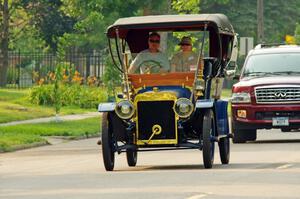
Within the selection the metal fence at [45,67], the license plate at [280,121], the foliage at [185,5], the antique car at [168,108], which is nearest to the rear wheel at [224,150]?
the antique car at [168,108]

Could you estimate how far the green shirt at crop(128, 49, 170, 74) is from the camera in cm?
2194

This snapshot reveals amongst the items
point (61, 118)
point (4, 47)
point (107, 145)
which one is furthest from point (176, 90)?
point (4, 47)

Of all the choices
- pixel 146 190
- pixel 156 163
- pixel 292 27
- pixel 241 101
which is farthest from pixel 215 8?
pixel 146 190

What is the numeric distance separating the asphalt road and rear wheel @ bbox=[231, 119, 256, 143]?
18.6 inches

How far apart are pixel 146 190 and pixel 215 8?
242 feet

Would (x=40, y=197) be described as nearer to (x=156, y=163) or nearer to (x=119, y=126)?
(x=119, y=126)

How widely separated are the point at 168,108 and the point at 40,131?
1353cm

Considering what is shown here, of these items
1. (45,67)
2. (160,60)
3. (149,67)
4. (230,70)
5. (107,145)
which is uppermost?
(160,60)

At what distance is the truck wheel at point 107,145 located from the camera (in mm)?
20719

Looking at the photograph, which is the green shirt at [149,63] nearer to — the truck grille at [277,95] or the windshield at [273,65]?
the truck grille at [277,95]

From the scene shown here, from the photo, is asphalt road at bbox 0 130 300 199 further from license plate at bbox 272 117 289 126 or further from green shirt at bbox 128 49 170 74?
green shirt at bbox 128 49 170 74

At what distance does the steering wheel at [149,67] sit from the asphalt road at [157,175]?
155 cm

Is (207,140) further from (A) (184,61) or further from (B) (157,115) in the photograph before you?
(A) (184,61)

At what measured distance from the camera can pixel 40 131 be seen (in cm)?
3388
